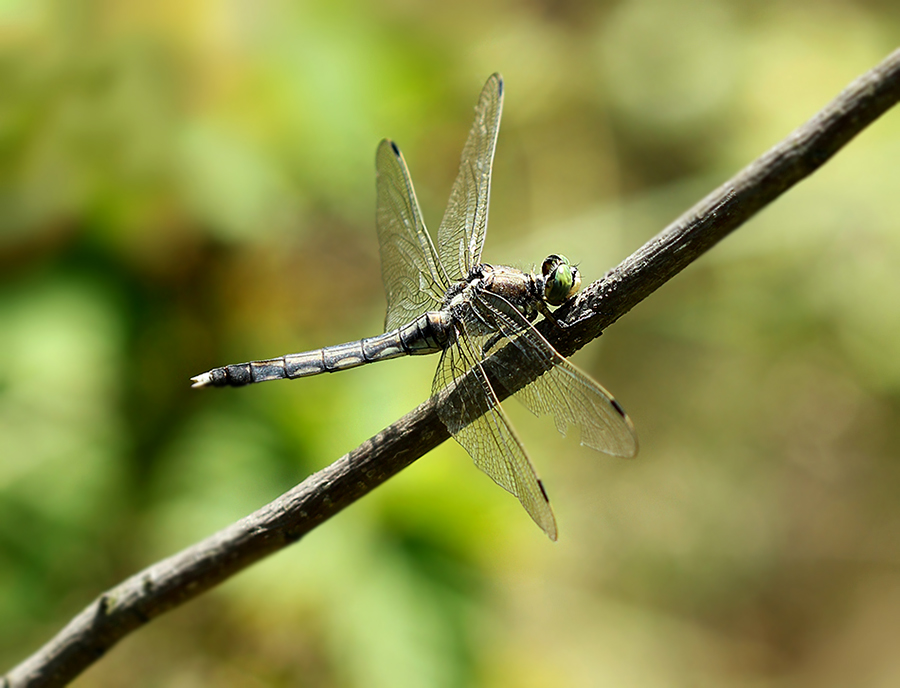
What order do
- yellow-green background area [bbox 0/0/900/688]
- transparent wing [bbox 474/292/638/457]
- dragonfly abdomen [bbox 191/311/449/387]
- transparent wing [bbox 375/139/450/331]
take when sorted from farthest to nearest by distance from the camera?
yellow-green background area [bbox 0/0/900/688] < transparent wing [bbox 375/139/450/331] < dragonfly abdomen [bbox 191/311/449/387] < transparent wing [bbox 474/292/638/457]

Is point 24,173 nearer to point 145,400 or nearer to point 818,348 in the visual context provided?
point 145,400

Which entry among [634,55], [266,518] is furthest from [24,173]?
[634,55]

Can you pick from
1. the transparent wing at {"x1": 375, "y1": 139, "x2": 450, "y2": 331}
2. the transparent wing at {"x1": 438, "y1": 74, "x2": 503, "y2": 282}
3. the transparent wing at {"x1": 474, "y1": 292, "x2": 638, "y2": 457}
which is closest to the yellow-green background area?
the transparent wing at {"x1": 438, "y1": 74, "x2": 503, "y2": 282}

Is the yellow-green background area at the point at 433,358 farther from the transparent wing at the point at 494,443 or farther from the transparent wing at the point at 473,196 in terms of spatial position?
the transparent wing at the point at 494,443

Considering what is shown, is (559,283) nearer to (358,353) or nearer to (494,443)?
(494,443)

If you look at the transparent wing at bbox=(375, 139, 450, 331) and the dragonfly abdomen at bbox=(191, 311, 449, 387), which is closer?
the dragonfly abdomen at bbox=(191, 311, 449, 387)

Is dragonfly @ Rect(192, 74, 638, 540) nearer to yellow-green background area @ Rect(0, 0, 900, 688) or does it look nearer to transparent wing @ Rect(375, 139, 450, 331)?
transparent wing @ Rect(375, 139, 450, 331)

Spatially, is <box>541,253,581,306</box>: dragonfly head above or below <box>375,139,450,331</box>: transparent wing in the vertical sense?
below
